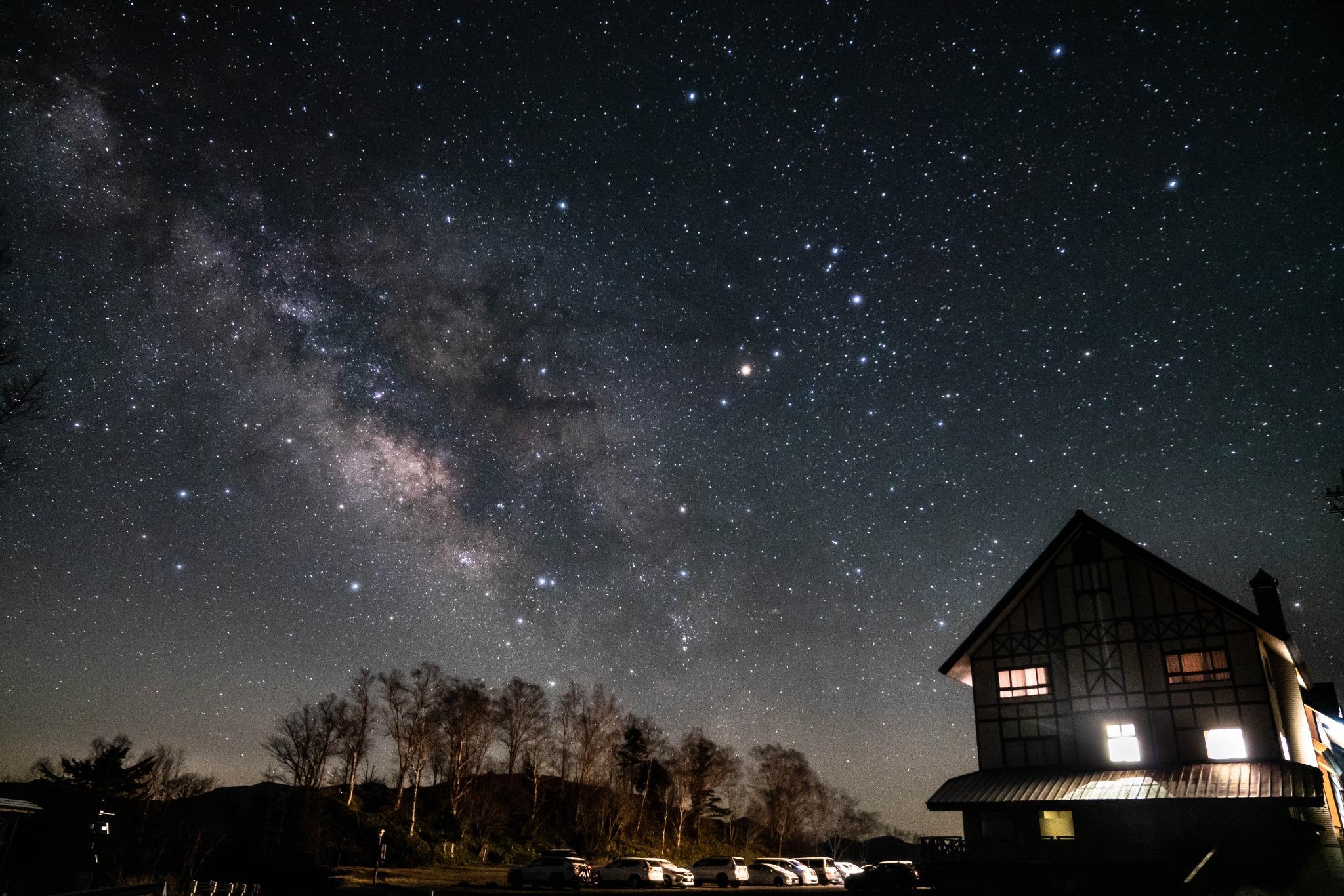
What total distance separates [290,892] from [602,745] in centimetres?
3101

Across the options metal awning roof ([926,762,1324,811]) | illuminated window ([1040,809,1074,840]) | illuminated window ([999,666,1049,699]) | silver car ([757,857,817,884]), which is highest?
illuminated window ([999,666,1049,699])

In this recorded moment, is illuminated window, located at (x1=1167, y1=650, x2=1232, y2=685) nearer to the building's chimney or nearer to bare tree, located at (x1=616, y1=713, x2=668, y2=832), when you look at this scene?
the building's chimney

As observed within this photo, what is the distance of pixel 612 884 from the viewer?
1491 inches

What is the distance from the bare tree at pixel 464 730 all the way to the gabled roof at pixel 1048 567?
37719mm

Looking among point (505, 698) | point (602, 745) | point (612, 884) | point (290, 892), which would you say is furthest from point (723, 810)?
point (290, 892)

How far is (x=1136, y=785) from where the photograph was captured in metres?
26.2

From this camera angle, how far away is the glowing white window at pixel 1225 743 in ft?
87.8

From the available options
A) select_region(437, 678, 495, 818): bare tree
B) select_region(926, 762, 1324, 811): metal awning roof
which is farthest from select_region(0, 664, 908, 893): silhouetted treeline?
select_region(926, 762, 1324, 811): metal awning roof

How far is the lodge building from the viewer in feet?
81.9

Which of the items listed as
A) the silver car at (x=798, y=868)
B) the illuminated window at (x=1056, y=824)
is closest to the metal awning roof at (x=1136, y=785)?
the illuminated window at (x=1056, y=824)

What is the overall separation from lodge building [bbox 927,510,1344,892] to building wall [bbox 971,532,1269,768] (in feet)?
0.16

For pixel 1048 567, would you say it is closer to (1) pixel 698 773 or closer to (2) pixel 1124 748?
(2) pixel 1124 748

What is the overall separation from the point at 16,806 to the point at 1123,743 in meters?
36.4

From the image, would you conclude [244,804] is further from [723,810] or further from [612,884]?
[723,810]
